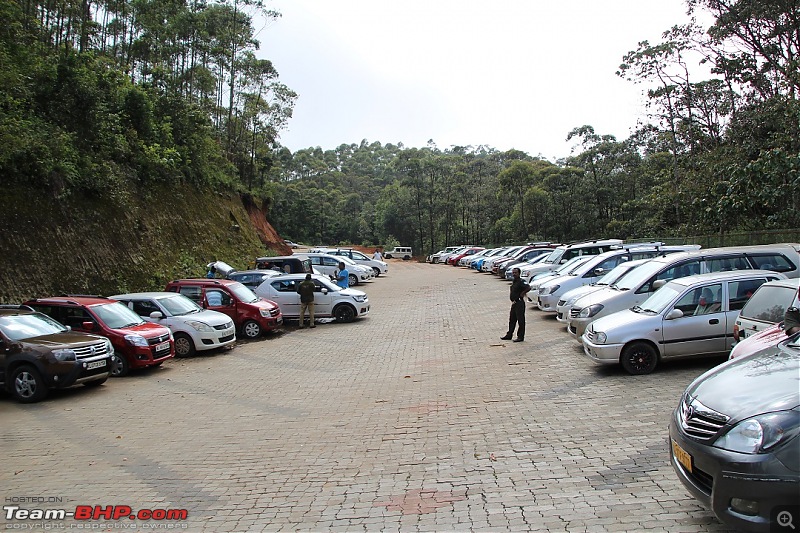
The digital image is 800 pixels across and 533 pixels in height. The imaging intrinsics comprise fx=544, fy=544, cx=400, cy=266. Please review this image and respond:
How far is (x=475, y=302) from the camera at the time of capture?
20984mm

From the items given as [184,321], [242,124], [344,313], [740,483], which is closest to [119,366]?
[184,321]

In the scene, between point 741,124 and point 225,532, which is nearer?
point 225,532

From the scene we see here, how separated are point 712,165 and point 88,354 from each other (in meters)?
26.6

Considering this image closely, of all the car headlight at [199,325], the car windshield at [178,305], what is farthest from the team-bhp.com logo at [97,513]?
the car windshield at [178,305]

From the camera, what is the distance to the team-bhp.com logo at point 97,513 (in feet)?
15.2

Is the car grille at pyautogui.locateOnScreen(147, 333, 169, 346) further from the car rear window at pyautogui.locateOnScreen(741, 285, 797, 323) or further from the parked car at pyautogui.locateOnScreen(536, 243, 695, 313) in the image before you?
the car rear window at pyautogui.locateOnScreen(741, 285, 797, 323)

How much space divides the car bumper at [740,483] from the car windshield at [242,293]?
13.4 meters

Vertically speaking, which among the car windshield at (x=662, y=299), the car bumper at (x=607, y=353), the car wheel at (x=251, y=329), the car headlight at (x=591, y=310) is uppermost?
the car windshield at (x=662, y=299)

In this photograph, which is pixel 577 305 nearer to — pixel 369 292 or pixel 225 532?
pixel 225 532

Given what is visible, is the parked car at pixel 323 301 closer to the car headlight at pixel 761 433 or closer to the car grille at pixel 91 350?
the car grille at pixel 91 350

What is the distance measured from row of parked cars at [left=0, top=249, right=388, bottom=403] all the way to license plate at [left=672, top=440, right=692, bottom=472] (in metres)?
9.15

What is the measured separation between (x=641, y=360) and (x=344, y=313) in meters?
10.7

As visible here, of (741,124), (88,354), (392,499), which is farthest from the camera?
(741,124)

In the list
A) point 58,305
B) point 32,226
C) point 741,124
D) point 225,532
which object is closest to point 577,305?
point 225,532
